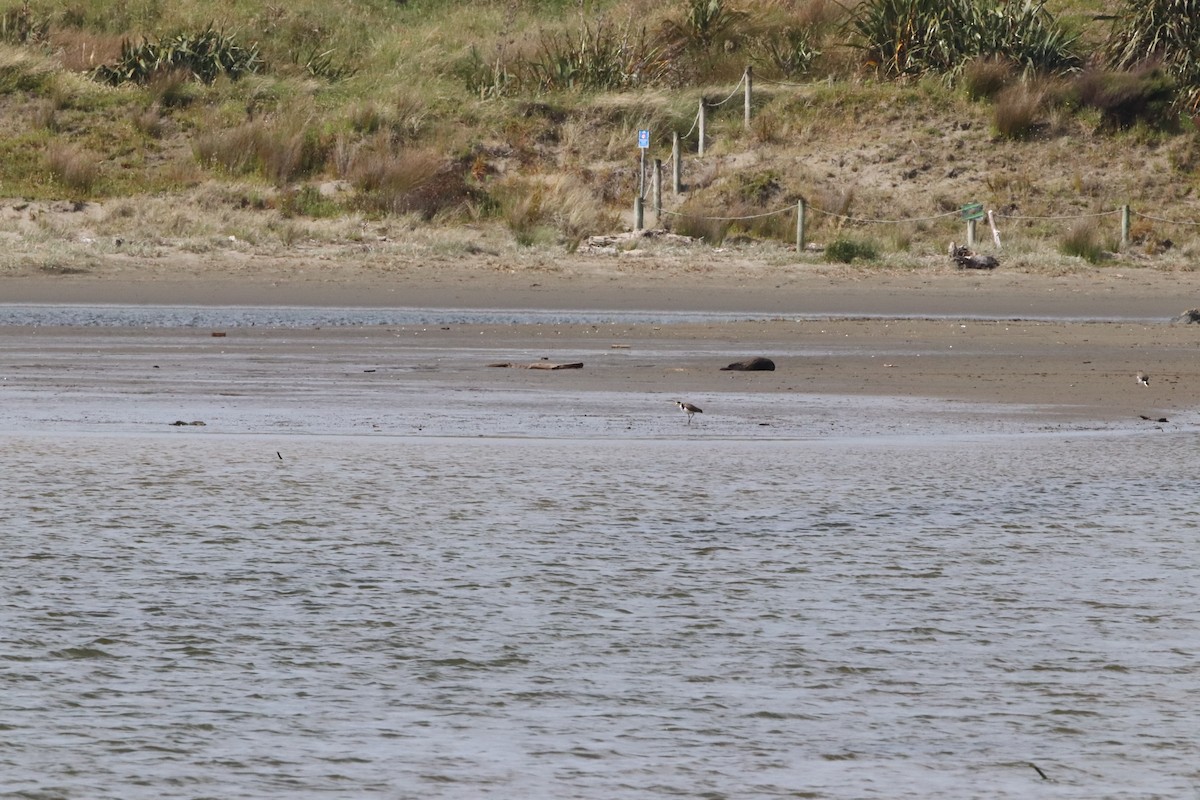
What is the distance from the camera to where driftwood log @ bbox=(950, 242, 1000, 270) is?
20016 millimetres

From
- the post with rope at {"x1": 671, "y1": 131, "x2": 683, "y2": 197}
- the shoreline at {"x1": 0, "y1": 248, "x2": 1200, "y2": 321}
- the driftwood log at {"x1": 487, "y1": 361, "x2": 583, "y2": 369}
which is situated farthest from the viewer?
the post with rope at {"x1": 671, "y1": 131, "x2": 683, "y2": 197}

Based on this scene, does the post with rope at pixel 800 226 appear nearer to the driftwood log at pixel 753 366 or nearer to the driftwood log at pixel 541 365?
the driftwood log at pixel 753 366

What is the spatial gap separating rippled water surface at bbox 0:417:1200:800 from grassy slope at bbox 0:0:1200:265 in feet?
47.7

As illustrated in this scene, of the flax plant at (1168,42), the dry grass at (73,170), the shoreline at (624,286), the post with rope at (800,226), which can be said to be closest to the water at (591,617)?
the shoreline at (624,286)

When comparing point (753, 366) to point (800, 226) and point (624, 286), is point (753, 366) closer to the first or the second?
point (624, 286)

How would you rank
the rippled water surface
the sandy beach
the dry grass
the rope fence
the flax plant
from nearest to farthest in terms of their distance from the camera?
1. the rippled water surface
2. the sandy beach
3. the rope fence
4. the dry grass
5. the flax plant

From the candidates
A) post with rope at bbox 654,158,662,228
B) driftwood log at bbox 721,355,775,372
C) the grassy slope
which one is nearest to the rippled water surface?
driftwood log at bbox 721,355,775,372

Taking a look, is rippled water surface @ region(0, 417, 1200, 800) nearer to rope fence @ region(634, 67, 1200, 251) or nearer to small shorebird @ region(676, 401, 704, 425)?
small shorebird @ region(676, 401, 704, 425)

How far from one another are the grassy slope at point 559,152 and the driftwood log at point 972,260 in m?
1.63

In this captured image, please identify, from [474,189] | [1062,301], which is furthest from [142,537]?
[474,189]

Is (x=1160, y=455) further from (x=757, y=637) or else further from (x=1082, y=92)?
(x=1082, y=92)

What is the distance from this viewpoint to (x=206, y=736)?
3.39m

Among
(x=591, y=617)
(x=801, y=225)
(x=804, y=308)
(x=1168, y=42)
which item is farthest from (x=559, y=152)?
(x=591, y=617)

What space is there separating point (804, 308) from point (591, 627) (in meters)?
12.6
